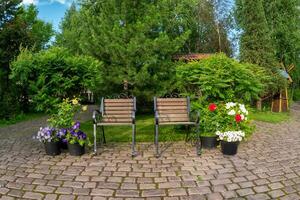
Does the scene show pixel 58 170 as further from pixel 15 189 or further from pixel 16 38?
pixel 16 38

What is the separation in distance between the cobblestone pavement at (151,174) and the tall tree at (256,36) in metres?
7.64

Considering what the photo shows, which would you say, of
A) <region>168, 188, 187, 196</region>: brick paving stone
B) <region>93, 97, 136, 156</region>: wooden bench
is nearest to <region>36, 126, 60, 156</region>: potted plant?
<region>93, 97, 136, 156</region>: wooden bench

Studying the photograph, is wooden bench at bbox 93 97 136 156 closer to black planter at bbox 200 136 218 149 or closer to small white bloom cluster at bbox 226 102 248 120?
black planter at bbox 200 136 218 149

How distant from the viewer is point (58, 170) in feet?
15.6

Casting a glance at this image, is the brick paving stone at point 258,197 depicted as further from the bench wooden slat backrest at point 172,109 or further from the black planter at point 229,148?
the bench wooden slat backrest at point 172,109

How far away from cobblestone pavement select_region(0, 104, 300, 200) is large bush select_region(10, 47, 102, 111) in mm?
1027

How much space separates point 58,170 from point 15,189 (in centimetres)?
80

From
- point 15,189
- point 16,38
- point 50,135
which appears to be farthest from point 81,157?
point 16,38

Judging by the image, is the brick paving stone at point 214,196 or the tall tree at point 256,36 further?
the tall tree at point 256,36

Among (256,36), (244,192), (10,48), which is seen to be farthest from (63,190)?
(256,36)

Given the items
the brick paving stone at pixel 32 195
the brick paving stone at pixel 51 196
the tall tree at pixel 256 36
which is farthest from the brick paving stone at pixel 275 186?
the tall tree at pixel 256 36

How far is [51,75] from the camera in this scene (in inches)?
Answer: 251

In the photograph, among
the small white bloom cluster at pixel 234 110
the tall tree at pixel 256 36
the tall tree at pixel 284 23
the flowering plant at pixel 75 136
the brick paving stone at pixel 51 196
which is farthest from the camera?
the tall tree at pixel 284 23

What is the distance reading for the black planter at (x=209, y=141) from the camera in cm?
608
